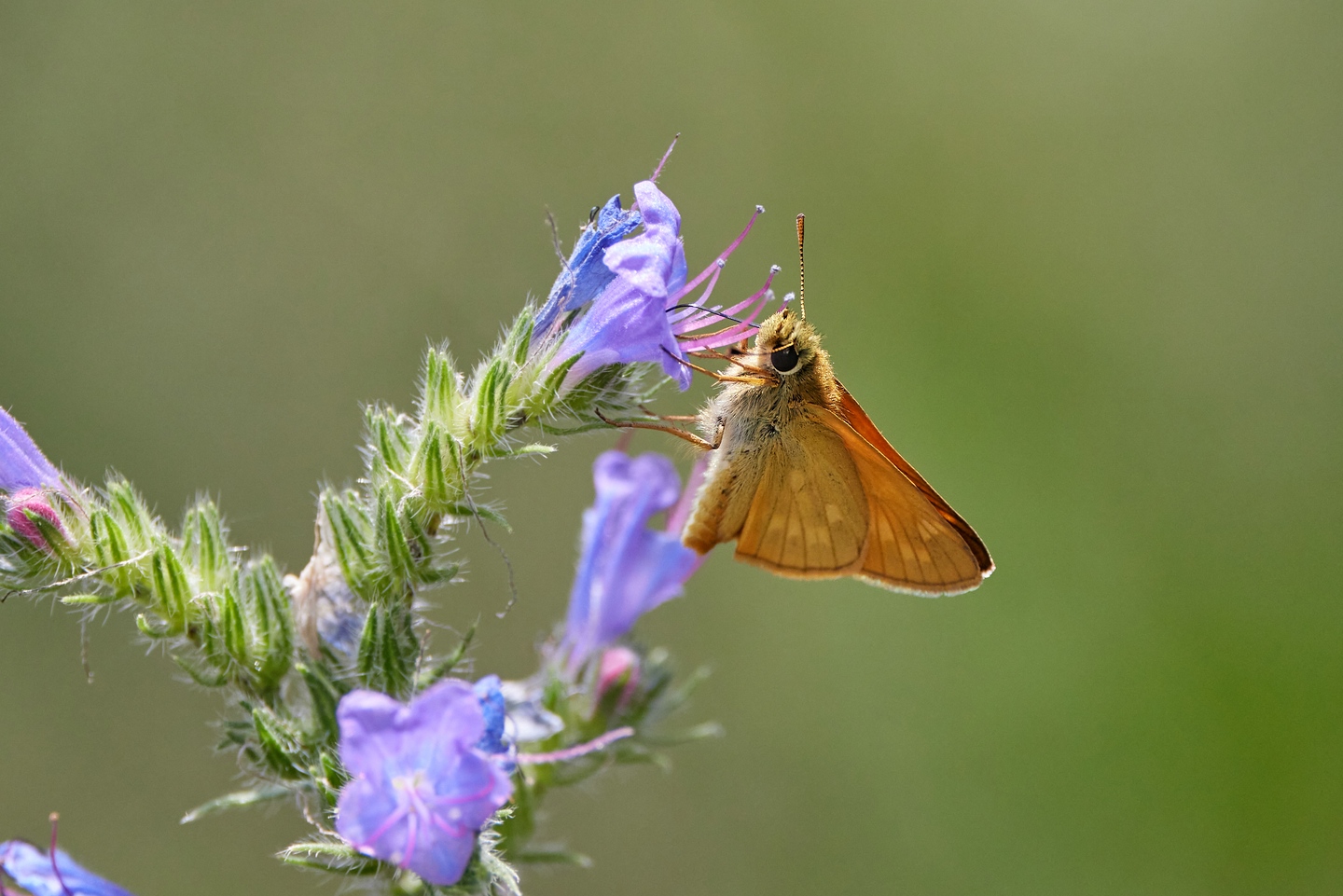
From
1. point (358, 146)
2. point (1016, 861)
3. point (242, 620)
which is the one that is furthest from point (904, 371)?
point (242, 620)

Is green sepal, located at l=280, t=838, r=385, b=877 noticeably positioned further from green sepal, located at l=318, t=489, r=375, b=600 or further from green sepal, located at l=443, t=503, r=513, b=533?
green sepal, located at l=443, t=503, r=513, b=533

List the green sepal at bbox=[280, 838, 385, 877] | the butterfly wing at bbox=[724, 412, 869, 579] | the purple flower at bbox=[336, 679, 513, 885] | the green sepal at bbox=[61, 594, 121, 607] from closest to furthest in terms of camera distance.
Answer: the purple flower at bbox=[336, 679, 513, 885] < the green sepal at bbox=[280, 838, 385, 877] < the green sepal at bbox=[61, 594, 121, 607] < the butterfly wing at bbox=[724, 412, 869, 579]

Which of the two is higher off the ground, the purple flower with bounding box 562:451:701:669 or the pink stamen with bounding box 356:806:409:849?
the purple flower with bounding box 562:451:701:669

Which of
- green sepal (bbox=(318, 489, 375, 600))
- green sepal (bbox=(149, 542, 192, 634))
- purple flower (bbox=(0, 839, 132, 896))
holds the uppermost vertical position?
green sepal (bbox=(318, 489, 375, 600))

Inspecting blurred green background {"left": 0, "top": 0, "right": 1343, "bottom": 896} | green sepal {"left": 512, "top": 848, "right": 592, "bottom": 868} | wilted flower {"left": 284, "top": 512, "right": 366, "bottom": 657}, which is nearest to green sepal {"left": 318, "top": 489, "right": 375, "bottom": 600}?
wilted flower {"left": 284, "top": 512, "right": 366, "bottom": 657}

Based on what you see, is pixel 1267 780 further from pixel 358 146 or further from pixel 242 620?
pixel 358 146

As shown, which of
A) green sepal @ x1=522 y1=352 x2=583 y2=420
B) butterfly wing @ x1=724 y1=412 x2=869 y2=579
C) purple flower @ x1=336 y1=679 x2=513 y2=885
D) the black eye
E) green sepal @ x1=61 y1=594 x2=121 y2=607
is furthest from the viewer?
butterfly wing @ x1=724 y1=412 x2=869 y2=579

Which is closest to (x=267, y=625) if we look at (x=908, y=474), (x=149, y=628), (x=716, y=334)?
(x=149, y=628)

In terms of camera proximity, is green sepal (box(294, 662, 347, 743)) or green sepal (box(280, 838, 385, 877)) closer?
green sepal (box(280, 838, 385, 877))

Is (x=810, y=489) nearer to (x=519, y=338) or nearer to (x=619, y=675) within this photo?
(x=619, y=675)
